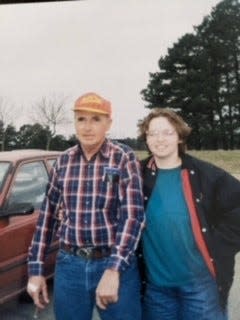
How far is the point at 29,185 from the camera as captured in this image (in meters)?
3.46

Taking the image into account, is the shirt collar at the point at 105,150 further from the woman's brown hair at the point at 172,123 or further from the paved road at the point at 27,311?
the paved road at the point at 27,311

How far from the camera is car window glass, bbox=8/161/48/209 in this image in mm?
3287

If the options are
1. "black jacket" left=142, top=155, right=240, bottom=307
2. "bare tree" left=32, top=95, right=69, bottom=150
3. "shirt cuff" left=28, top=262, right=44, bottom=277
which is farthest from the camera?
"bare tree" left=32, top=95, right=69, bottom=150

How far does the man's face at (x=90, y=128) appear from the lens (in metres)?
1.78

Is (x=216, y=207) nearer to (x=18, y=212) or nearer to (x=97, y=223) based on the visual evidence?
(x=97, y=223)

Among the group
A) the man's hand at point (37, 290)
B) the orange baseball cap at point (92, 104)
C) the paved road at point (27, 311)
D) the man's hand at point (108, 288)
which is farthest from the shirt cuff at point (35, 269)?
the paved road at point (27, 311)

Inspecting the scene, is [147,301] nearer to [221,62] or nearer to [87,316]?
[87,316]

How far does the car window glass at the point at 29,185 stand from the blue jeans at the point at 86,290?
142 centimetres

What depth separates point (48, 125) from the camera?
3.12m

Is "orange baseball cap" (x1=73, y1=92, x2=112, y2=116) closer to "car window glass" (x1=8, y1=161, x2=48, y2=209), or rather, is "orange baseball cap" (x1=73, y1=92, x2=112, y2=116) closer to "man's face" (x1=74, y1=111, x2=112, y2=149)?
"man's face" (x1=74, y1=111, x2=112, y2=149)

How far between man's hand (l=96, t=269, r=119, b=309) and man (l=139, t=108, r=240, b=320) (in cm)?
18

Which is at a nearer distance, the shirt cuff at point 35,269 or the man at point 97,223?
the man at point 97,223

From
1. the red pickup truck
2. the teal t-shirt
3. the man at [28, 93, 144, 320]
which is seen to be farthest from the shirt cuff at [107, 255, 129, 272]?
the red pickup truck

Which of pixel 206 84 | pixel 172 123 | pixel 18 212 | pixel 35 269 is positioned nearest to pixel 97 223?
pixel 35 269
